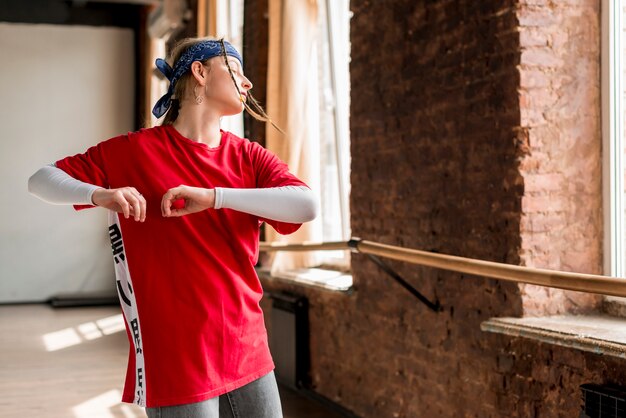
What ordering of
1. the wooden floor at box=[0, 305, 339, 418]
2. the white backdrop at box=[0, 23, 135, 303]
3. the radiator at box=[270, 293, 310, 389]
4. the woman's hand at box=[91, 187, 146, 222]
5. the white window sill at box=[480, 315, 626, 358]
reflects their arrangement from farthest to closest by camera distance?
the white backdrop at box=[0, 23, 135, 303] → the radiator at box=[270, 293, 310, 389] → the wooden floor at box=[0, 305, 339, 418] → the white window sill at box=[480, 315, 626, 358] → the woman's hand at box=[91, 187, 146, 222]

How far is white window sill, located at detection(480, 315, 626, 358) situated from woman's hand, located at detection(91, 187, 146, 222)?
5.16 feet

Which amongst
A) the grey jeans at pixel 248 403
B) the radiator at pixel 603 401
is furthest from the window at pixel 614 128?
the grey jeans at pixel 248 403

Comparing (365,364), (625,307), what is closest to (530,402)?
(625,307)

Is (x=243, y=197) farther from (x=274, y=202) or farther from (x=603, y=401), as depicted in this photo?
(x=603, y=401)

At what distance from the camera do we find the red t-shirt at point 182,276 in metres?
1.78

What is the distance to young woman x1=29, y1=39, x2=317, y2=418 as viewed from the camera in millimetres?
1774

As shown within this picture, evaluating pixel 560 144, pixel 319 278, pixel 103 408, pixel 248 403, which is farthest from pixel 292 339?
pixel 248 403

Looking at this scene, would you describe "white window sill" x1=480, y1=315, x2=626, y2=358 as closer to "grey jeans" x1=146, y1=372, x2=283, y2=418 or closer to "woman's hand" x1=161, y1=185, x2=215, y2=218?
"grey jeans" x1=146, y1=372, x2=283, y2=418

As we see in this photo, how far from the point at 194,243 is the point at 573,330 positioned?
→ 1.56m

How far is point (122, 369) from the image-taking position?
→ 6.58m

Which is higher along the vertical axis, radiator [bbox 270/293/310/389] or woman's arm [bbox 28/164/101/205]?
woman's arm [bbox 28/164/101/205]

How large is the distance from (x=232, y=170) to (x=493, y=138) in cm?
170

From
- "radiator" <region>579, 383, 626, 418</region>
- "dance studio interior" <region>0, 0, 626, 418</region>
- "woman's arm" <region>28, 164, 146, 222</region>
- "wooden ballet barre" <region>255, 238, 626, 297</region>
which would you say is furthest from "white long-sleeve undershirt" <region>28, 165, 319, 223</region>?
"radiator" <region>579, 383, 626, 418</region>

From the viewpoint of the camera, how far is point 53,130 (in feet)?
35.8
